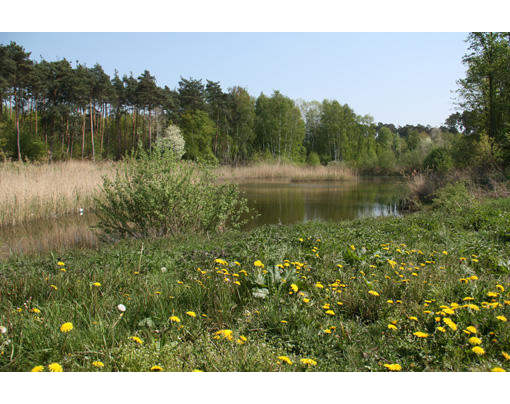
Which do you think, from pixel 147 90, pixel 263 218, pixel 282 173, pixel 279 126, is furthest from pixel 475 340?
pixel 279 126

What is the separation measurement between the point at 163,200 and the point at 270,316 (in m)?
5.66

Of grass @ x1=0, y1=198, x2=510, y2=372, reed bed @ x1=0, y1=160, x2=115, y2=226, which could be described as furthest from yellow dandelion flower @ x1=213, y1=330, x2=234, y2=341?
reed bed @ x1=0, y1=160, x2=115, y2=226

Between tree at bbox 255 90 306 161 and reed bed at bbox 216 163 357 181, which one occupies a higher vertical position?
tree at bbox 255 90 306 161

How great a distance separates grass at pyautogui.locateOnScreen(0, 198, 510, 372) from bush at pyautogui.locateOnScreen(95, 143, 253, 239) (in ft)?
10.9

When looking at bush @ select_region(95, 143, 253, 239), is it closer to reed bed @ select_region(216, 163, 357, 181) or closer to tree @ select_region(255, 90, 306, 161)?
reed bed @ select_region(216, 163, 357, 181)

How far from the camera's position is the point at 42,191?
1225 centimetres

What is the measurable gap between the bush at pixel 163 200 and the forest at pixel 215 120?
573 millimetres

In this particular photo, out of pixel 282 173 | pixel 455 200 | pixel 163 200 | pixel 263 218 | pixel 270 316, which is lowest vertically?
pixel 263 218

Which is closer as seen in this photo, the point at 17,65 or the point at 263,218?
the point at 263,218

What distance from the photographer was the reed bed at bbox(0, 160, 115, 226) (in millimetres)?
11070

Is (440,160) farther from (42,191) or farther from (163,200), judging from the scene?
(42,191)

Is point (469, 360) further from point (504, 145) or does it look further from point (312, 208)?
point (504, 145)

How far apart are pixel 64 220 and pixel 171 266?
8.99 metres
